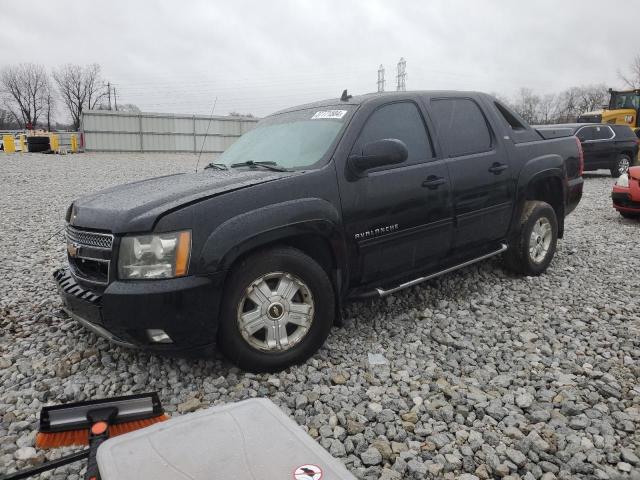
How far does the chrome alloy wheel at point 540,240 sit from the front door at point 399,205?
53.8 inches

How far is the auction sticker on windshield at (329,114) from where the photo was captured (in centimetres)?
352

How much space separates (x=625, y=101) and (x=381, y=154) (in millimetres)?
21977

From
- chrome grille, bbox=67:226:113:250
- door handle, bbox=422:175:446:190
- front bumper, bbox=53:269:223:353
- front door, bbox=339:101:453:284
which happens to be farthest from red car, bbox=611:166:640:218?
chrome grille, bbox=67:226:113:250

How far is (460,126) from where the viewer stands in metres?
4.09

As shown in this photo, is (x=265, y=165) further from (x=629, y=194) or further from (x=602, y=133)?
(x=602, y=133)

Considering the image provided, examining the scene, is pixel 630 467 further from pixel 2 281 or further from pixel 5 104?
pixel 5 104

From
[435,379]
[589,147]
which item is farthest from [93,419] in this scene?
[589,147]

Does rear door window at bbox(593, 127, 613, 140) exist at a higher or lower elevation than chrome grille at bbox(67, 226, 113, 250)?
higher

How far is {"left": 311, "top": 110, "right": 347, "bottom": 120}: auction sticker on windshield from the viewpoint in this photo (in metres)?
3.52

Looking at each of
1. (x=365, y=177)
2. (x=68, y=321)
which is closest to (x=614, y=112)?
(x=365, y=177)

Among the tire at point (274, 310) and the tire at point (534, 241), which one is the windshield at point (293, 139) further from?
the tire at point (534, 241)

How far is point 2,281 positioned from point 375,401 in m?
4.20

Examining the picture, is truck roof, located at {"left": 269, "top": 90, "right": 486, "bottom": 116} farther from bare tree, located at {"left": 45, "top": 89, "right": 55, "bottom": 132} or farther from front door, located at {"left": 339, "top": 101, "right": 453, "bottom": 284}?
bare tree, located at {"left": 45, "top": 89, "right": 55, "bottom": 132}

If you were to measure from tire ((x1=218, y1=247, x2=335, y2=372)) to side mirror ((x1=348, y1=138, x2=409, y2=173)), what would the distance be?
75 centimetres
